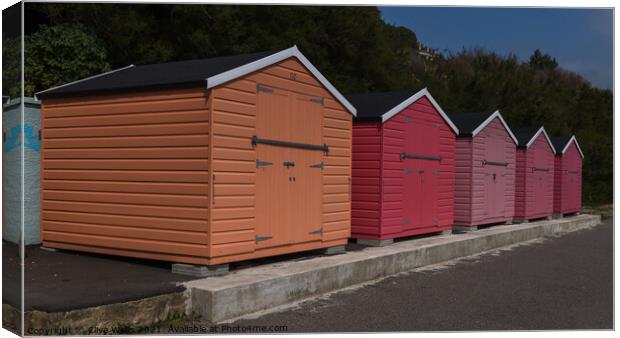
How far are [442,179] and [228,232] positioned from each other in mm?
6827

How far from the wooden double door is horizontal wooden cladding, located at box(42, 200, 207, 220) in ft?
3.18

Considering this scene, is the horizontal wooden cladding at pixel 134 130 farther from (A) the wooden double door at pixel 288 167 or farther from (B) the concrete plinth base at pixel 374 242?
(B) the concrete plinth base at pixel 374 242

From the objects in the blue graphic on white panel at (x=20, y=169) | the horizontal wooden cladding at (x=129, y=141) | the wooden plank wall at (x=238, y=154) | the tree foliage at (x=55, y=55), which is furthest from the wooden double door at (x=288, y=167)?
the tree foliage at (x=55, y=55)

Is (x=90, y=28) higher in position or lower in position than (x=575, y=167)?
higher

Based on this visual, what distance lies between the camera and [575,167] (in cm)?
2223

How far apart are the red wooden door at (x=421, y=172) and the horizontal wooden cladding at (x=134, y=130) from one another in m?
5.50

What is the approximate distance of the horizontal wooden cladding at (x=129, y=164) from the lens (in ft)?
26.7

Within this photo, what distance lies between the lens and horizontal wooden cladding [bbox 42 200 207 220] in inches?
320

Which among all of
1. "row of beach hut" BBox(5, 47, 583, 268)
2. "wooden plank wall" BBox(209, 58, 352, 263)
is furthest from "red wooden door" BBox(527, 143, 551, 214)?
"wooden plank wall" BBox(209, 58, 352, 263)

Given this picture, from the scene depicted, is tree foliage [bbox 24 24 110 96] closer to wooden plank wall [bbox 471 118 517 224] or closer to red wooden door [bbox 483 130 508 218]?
wooden plank wall [bbox 471 118 517 224]

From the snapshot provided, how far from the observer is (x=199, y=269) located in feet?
26.5

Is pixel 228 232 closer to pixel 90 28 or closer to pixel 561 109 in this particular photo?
pixel 90 28

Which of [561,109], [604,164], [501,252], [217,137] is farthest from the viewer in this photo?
[604,164]

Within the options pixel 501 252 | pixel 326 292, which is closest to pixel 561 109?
pixel 501 252
